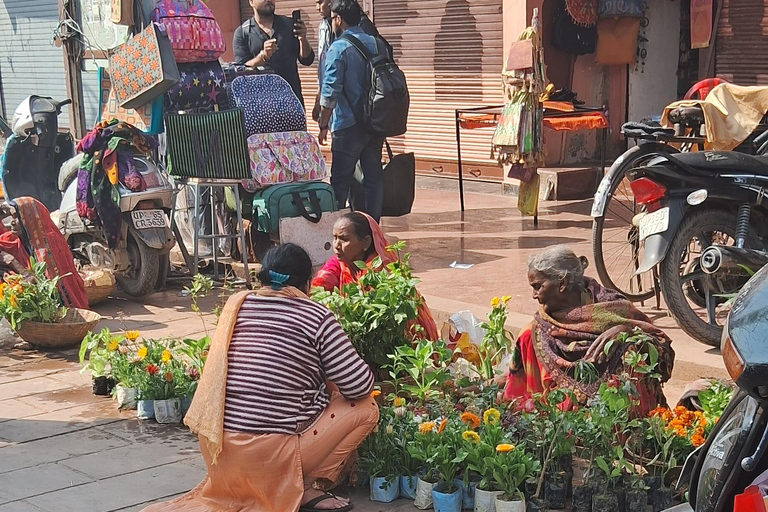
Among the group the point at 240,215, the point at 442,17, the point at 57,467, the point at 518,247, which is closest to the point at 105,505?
the point at 57,467

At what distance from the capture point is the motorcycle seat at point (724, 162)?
6336 mm

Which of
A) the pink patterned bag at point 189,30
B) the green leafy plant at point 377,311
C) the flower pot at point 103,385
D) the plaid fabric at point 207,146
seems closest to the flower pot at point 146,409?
the flower pot at point 103,385

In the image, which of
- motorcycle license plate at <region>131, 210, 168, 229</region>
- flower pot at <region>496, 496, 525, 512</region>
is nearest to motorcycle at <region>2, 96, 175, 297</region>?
motorcycle license plate at <region>131, 210, 168, 229</region>

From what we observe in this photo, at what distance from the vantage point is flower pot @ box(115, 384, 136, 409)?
19.3 feet

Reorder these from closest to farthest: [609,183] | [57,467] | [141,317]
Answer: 1. [57,467]
2. [609,183]
3. [141,317]

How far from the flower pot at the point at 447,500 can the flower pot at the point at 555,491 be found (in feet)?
1.11

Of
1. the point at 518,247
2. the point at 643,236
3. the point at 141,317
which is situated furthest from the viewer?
the point at 518,247

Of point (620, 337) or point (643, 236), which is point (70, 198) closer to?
point (643, 236)

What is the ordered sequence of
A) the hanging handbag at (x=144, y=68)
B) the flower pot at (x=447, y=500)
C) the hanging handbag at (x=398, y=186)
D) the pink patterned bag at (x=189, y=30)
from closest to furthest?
1. the flower pot at (x=447, y=500)
2. the hanging handbag at (x=144, y=68)
3. the pink patterned bag at (x=189, y=30)
4. the hanging handbag at (x=398, y=186)

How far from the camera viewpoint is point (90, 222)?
852 centimetres

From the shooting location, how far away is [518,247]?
9367 millimetres

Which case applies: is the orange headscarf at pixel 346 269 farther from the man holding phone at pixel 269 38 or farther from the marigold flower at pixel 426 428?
the man holding phone at pixel 269 38

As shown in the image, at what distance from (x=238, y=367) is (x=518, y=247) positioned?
522 centimetres

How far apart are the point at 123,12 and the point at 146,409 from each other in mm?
4772
